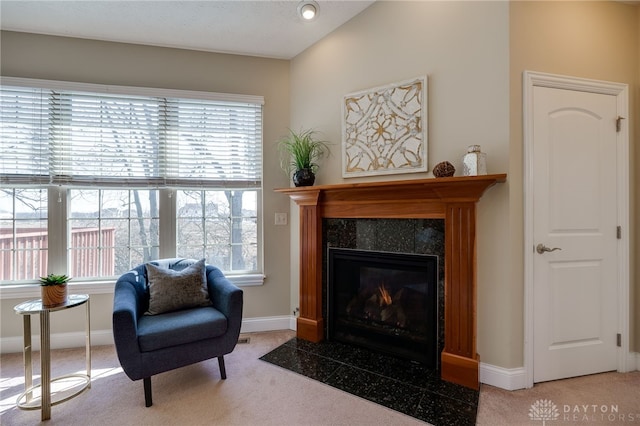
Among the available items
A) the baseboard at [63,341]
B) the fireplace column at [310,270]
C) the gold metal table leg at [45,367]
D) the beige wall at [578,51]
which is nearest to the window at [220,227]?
the fireplace column at [310,270]

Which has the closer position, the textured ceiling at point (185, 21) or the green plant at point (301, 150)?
the textured ceiling at point (185, 21)

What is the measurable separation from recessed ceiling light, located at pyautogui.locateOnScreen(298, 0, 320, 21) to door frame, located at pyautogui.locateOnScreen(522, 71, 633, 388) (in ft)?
5.15

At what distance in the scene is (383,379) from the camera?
2141 mm

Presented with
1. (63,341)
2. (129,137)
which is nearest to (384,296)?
(129,137)

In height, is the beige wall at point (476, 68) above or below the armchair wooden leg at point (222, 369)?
above

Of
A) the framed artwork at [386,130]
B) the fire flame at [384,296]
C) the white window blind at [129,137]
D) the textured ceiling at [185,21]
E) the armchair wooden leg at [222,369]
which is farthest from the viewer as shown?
the white window blind at [129,137]

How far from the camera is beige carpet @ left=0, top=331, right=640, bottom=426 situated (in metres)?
1.76

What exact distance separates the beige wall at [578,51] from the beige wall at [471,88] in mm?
81

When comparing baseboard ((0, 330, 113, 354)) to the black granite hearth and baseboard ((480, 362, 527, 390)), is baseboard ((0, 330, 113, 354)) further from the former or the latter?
baseboard ((480, 362, 527, 390))

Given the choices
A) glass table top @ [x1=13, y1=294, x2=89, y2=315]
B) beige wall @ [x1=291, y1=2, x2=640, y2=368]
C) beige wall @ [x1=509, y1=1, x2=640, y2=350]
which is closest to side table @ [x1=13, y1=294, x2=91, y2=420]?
glass table top @ [x1=13, y1=294, x2=89, y2=315]

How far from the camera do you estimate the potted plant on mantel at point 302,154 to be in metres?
2.78

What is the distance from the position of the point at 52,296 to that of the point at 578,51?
12.6 feet

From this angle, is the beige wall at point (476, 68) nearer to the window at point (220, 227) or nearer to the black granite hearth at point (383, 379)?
the black granite hearth at point (383, 379)

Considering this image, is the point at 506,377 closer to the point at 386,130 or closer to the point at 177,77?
the point at 386,130
